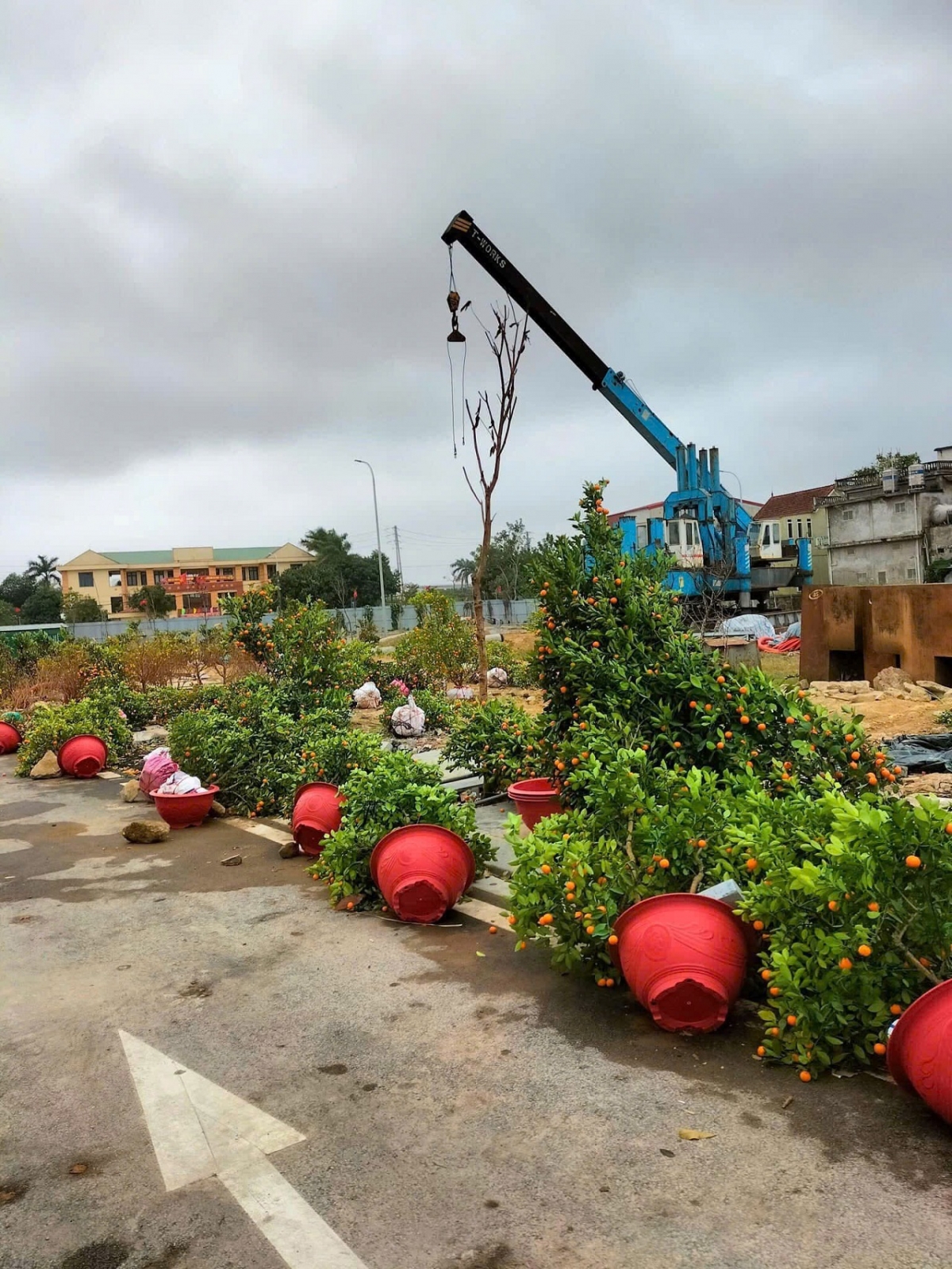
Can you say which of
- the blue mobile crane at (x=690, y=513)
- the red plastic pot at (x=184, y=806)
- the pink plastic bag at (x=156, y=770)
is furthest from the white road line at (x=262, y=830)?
the blue mobile crane at (x=690, y=513)

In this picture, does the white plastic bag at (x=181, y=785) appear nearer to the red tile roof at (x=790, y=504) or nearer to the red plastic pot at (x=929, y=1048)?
the red plastic pot at (x=929, y=1048)

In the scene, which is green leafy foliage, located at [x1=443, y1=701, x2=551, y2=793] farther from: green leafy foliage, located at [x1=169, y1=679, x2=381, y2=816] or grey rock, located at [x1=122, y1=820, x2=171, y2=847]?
grey rock, located at [x1=122, y1=820, x2=171, y2=847]

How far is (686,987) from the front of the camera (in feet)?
11.2

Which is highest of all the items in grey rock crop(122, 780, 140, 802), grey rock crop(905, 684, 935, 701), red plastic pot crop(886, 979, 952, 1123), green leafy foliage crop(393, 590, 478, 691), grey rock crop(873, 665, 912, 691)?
green leafy foliage crop(393, 590, 478, 691)

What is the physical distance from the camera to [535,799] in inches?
235

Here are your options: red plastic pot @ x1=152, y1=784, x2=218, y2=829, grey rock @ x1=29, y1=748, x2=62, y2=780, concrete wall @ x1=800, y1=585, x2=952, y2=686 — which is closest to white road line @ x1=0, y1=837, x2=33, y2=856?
red plastic pot @ x1=152, y1=784, x2=218, y2=829

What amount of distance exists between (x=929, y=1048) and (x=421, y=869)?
8.86 feet

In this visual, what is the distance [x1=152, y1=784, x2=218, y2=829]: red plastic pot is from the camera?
24.8 ft

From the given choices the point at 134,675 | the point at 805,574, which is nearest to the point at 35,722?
the point at 134,675

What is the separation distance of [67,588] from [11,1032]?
79.5m

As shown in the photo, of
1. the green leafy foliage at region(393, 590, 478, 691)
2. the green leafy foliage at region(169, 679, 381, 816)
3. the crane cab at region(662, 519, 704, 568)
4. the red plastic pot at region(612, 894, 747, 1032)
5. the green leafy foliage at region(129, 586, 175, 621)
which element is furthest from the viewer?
the green leafy foliage at region(129, 586, 175, 621)

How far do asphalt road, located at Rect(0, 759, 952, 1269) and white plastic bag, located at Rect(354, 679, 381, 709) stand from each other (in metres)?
8.73

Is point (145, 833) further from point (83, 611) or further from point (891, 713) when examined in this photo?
point (83, 611)

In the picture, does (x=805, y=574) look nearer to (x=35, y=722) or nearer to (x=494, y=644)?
(x=494, y=644)
